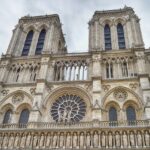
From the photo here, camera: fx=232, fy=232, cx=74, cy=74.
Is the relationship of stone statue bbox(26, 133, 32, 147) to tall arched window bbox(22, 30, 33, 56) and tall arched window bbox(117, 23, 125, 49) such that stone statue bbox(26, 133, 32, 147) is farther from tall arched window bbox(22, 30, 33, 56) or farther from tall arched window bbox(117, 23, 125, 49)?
tall arched window bbox(117, 23, 125, 49)

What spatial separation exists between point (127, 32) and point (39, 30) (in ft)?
36.9

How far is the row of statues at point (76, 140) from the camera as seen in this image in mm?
17531

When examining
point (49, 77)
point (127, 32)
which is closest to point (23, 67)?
point (49, 77)

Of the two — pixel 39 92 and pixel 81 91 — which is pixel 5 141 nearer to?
pixel 39 92

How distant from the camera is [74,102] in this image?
73.6 ft

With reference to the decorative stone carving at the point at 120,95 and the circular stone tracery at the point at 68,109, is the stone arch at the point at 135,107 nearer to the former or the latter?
the decorative stone carving at the point at 120,95

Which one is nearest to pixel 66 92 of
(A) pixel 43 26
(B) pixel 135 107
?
(B) pixel 135 107

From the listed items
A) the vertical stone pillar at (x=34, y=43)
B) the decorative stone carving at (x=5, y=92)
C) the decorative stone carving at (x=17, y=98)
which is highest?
the vertical stone pillar at (x=34, y=43)

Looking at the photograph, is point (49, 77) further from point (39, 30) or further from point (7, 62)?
point (39, 30)

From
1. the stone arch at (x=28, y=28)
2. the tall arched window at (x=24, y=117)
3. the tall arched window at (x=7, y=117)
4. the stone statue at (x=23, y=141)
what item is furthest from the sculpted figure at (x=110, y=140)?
the stone arch at (x=28, y=28)

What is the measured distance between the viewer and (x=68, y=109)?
22078 millimetres

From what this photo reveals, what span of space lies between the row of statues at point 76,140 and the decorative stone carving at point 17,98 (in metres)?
4.28

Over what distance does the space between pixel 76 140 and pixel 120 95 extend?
248 inches

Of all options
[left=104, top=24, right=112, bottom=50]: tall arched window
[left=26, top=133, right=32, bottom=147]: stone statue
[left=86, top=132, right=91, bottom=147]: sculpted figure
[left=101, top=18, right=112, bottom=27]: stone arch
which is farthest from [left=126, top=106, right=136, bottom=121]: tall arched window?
[left=101, top=18, right=112, bottom=27]: stone arch
